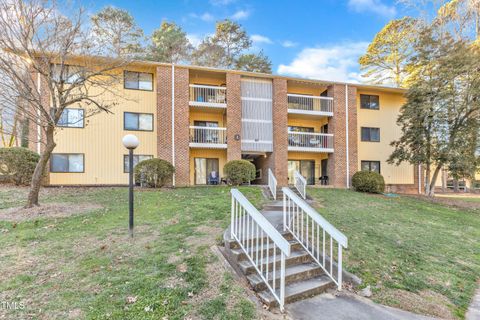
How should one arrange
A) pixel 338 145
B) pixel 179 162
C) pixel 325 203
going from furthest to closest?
pixel 338 145 < pixel 179 162 < pixel 325 203

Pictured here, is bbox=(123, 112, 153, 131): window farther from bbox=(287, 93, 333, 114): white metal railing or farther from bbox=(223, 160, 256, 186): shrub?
bbox=(287, 93, 333, 114): white metal railing

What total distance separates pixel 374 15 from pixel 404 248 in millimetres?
20326

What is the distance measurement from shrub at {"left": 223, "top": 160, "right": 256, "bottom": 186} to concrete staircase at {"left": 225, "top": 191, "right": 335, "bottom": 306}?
30.4 ft

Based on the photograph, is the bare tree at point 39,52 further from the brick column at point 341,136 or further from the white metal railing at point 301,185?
the brick column at point 341,136

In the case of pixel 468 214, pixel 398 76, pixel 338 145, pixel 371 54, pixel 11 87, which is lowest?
pixel 468 214

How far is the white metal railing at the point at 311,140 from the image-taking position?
57.0ft

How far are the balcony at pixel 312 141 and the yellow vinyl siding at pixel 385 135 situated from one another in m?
2.86

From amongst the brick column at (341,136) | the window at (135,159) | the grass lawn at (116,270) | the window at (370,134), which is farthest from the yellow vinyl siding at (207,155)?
the window at (370,134)

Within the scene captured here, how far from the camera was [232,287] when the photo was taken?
12.9 ft

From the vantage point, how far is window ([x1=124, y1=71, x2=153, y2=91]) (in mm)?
15344

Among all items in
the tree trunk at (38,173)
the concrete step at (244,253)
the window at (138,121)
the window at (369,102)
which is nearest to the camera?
the concrete step at (244,253)

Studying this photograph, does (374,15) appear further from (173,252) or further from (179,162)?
(173,252)

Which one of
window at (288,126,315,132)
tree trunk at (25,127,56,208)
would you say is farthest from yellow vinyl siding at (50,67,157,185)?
window at (288,126,315,132)

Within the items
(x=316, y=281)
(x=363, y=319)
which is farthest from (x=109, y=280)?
(x=363, y=319)
